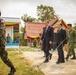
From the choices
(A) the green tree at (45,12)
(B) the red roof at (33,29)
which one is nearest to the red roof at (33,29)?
(B) the red roof at (33,29)

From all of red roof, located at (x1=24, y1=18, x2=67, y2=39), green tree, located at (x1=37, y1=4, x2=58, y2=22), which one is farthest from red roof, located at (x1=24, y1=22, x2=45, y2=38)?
green tree, located at (x1=37, y1=4, x2=58, y2=22)

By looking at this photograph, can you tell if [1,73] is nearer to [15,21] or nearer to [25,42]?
[15,21]

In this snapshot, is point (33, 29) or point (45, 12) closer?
point (33, 29)

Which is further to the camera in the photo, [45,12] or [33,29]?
[45,12]

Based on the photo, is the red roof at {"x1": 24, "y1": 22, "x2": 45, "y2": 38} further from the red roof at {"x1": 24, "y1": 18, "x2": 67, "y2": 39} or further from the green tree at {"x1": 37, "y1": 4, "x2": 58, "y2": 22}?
the green tree at {"x1": 37, "y1": 4, "x2": 58, "y2": 22}

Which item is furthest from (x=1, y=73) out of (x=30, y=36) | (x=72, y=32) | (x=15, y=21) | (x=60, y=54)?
(x=30, y=36)

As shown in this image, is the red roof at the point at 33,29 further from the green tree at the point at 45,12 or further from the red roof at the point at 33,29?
the green tree at the point at 45,12

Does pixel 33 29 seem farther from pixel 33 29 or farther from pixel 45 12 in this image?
pixel 45 12

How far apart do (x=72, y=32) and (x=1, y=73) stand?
14.9ft

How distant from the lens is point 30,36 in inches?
1662

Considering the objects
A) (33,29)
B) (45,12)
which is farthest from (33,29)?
(45,12)

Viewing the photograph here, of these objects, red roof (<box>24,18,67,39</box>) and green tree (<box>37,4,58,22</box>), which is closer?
red roof (<box>24,18,67,39</box>)

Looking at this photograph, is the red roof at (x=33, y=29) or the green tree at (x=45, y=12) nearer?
the red roof at (x=33, y=29)

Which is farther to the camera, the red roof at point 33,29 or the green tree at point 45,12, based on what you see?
the green tree at point 45,12
